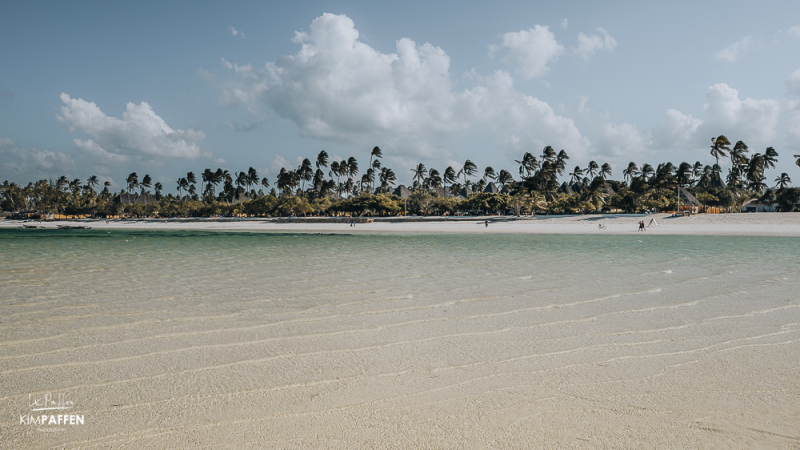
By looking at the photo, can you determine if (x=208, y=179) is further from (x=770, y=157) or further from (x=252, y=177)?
(x=770, y=157)

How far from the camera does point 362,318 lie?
7.20 m

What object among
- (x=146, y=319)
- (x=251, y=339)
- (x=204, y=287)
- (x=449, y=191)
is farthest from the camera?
(x=449, y=191)

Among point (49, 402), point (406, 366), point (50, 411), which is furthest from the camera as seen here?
point (406, 366)

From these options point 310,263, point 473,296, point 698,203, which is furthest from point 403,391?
point 698,203

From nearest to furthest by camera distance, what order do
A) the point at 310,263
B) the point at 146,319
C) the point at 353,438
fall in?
the point at 353,438, the point at 146,319, the point at 310,263

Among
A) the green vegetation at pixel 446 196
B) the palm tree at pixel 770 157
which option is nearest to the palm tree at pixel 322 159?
the green vegetation at pixel 446 196

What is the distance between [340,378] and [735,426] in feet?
11.5

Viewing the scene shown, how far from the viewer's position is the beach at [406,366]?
331 cm

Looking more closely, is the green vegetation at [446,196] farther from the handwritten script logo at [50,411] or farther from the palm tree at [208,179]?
the handwritten script logo at [50,411]

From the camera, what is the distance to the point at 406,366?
188 inches

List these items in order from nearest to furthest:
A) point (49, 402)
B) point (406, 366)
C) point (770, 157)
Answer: point (49, 402) → point (406, 366) → point (770, 157)

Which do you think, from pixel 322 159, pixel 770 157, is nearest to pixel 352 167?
pixel 322 159

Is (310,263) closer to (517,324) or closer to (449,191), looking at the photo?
(517,324)

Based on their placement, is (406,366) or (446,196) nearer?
(406,366)
